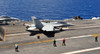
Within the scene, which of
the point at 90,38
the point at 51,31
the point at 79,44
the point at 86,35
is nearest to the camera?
the point at 79,44

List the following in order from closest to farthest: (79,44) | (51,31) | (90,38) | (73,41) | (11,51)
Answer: (11,51), (79,44), (73,41), (90,38), (51,31)

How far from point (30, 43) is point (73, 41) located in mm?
13365

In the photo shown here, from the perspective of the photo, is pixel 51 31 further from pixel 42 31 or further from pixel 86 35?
pixel 86 35

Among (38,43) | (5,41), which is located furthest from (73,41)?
(5,41)

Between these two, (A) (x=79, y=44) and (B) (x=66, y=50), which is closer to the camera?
(B) (x=66, y=50)

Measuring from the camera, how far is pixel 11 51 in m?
31.1

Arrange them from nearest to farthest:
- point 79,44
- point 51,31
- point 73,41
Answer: point 79,44
point 73,41
point 51,31

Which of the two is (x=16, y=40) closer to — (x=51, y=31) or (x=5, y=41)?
(x=5, y=41)

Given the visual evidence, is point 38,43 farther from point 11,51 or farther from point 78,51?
point 78,51

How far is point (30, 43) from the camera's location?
3634 cm

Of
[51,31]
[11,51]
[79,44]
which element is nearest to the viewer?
[11,51]

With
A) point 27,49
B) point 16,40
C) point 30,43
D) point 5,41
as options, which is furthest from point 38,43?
point 5,41

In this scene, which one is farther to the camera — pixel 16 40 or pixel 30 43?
pixel 16 40

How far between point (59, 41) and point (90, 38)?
11.1m
